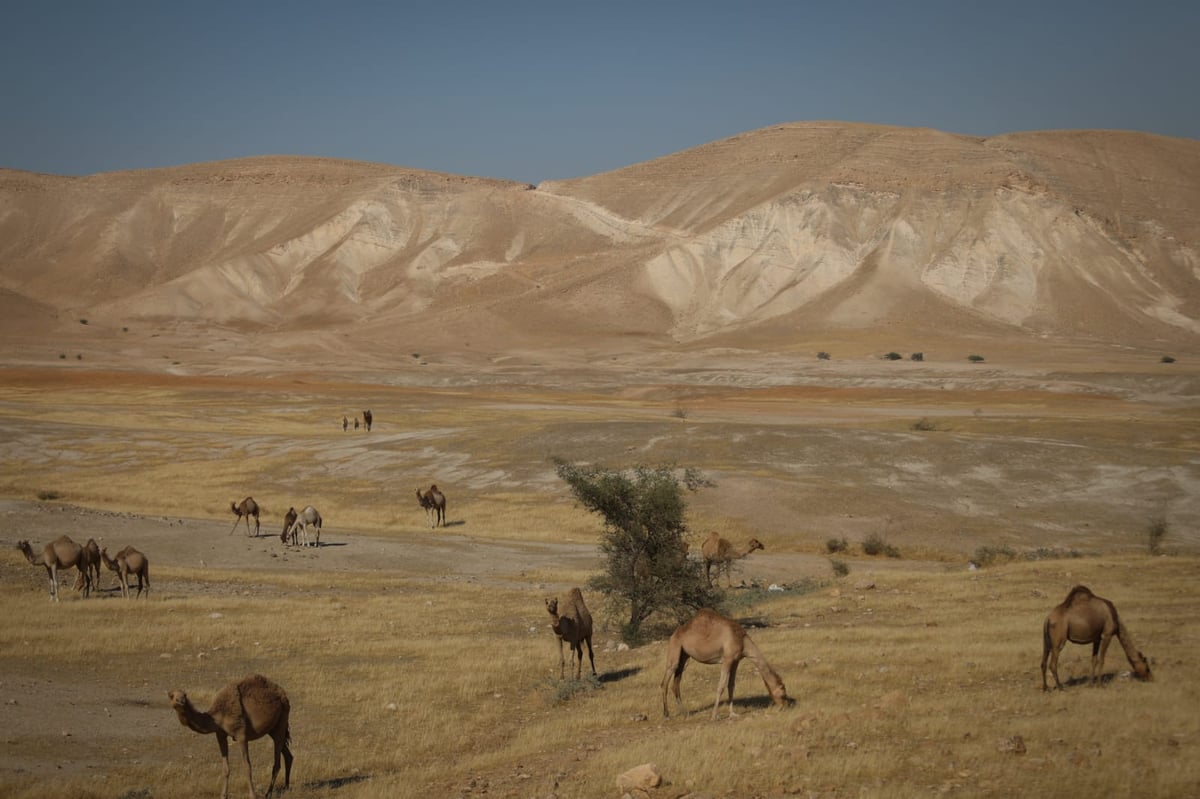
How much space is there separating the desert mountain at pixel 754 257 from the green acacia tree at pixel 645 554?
115094mm

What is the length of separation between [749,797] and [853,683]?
17.3 ft

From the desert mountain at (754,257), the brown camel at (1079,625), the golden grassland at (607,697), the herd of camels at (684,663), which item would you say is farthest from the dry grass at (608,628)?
the desert mountain at (754,257)

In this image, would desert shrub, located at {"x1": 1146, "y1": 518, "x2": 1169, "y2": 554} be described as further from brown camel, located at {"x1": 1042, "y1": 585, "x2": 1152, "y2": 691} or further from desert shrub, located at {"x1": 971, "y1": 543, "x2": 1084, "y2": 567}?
brown camel, located at {"x1": 1042, "y1": 585, "x2": 1152, "y2": 691}

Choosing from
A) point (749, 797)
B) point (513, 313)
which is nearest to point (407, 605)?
point (749, 797)

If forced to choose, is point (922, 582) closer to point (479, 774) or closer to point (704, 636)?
point (704, 636)

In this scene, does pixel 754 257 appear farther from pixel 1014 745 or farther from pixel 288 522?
pixel 1014 745

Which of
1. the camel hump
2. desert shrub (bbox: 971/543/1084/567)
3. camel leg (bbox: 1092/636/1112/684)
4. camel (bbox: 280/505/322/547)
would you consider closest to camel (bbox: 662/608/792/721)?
the camel hump

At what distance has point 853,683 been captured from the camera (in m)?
15.1

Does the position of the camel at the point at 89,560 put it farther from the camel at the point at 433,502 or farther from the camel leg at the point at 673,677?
the camel leg at the point at 673,677

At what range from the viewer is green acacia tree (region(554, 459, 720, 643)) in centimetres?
2273

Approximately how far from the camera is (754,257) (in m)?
163

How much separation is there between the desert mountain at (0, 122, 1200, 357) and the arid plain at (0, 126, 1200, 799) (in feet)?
48.7

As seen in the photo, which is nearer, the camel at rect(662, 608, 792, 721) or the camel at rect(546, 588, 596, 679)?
the camel at rect(662, 608, 792, 721)

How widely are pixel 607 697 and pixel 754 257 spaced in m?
→ 151
